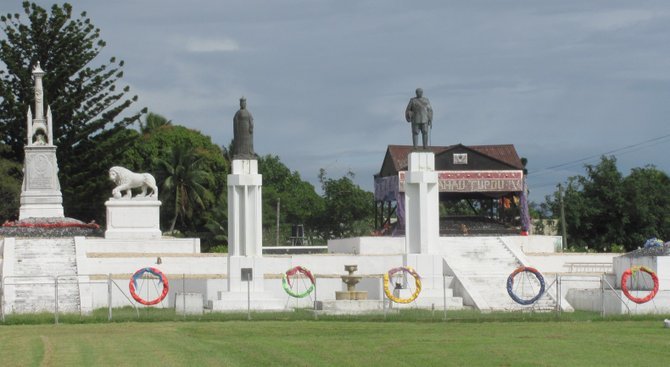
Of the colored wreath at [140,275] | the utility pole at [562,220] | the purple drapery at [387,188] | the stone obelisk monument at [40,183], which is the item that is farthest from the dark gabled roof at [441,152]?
the colored wreath at [140,275]

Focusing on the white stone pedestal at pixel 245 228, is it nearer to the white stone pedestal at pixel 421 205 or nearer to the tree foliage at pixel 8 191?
the white stone pedestal at pixel 421 205

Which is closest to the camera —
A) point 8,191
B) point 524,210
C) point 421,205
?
point 421,205

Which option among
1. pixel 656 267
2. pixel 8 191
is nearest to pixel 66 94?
pixel 8 191

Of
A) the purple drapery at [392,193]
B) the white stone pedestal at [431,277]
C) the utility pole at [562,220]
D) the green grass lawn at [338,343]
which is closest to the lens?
the green grass lawn at [338,343]

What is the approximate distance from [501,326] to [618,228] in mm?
31382

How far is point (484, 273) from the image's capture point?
35.3m

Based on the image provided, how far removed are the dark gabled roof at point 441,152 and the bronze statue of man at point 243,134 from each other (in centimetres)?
1498

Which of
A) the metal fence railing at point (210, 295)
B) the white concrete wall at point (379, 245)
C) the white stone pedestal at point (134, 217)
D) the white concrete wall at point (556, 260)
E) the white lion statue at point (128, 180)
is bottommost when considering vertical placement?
the metal fence railing at point (210, 295)

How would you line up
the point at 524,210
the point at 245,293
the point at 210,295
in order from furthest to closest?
the point at 524,210, the point at 210,295, the point at 245,293

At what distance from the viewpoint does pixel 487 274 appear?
3519 cm

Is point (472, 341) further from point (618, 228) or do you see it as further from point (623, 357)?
point (618, 228)

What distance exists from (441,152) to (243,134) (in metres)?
16.6

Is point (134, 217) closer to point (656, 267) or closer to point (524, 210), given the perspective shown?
point (524, 210)

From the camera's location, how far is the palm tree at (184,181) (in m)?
61.8
